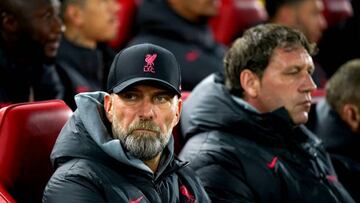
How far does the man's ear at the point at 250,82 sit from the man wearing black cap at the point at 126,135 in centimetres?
67

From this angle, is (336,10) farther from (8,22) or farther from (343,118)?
(8,22)

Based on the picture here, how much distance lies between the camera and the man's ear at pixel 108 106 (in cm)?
252

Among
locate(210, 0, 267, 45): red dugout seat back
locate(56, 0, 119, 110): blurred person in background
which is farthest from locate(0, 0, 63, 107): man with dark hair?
locate(210, 0, 267, 45): red dugout seat back

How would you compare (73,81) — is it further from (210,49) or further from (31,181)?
(31,181)

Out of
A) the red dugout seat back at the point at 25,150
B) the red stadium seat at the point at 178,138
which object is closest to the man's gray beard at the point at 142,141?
the red dugout seat back at the point at 25,150

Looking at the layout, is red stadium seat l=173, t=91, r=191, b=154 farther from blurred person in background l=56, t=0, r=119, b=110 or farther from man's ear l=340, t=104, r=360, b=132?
blurred person in background l=56, t=0, r=119, b=110

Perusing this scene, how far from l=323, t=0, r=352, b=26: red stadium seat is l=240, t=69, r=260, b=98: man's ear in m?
3.14

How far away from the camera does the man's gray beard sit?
7.96ft

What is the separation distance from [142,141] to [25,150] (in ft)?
1.23

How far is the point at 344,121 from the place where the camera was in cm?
364

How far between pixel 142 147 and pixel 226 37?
3.21 metres

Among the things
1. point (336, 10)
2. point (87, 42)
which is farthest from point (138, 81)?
point (336, 10)

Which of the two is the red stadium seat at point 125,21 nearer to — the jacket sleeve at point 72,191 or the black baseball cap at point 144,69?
the black baseball cap at point 144,69

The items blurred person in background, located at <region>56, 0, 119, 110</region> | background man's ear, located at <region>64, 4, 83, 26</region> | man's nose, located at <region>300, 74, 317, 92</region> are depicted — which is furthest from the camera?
background man's ear, located at <region>64, 4, 83, 26</region>
